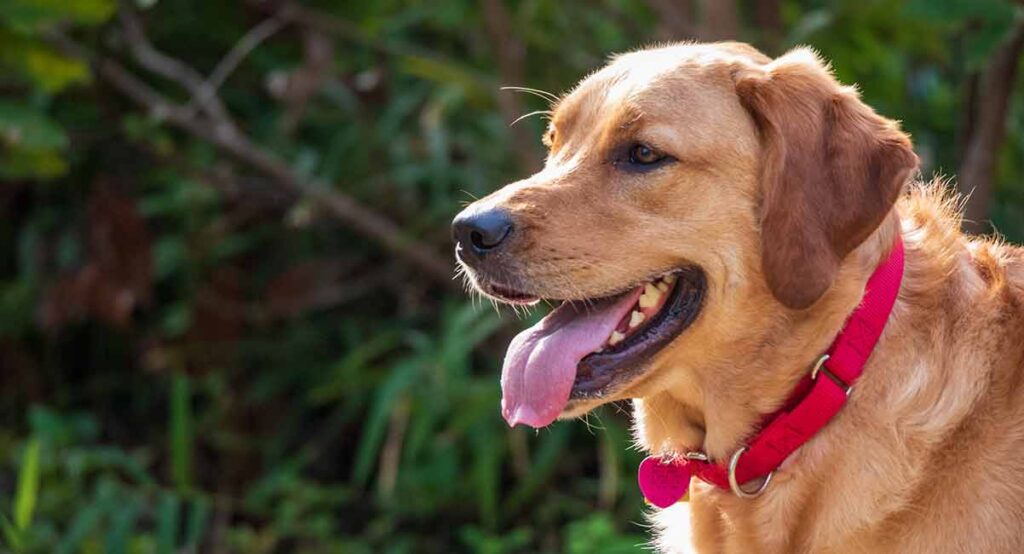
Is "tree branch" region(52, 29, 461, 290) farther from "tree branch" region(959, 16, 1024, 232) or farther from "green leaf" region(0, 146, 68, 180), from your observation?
"tree branch" region(959, 16, 1024, 232)

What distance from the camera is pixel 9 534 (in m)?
3.96

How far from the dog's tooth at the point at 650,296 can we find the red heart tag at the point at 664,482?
407 millimetres

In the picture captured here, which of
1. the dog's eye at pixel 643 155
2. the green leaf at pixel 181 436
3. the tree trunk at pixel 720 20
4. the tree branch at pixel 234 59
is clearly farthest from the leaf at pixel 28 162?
the dog's eye at pixel 643 155

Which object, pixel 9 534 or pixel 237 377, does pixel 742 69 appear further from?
pixel 237 377

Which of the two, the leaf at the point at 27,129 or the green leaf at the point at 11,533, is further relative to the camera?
the leaf at the point at 27,129

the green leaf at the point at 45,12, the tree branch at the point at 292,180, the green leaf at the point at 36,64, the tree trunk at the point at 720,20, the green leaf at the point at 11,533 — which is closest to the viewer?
the green leaf at the point at 11,533

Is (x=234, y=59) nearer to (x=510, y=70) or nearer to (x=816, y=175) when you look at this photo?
(x=510, y=70)

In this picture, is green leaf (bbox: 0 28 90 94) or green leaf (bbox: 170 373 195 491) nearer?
green leaf (bbox: 0 28 90 94)

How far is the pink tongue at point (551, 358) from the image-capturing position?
3.22 metres

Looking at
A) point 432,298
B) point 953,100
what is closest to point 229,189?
point 432,298

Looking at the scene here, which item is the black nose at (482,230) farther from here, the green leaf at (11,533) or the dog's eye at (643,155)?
the green leaf at (11,533)

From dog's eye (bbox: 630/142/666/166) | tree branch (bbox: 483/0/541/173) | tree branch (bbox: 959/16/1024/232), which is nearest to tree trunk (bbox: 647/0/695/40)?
tree branch (bbox: 483/0/541/173)

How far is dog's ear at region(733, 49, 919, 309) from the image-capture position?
3057 mm

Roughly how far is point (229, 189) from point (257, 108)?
90 centimetres
